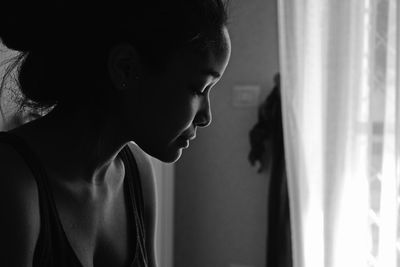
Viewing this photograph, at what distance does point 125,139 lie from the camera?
28.9 inches

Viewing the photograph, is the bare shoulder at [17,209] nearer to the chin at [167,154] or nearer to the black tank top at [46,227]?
the black tank top at [46,227]

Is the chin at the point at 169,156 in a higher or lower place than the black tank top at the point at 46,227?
higher

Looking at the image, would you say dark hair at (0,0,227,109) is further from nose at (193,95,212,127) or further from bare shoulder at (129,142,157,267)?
bare shoulder at (129,142,157,267)

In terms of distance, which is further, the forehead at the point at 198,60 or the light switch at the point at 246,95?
the light switch at the point at 246,95

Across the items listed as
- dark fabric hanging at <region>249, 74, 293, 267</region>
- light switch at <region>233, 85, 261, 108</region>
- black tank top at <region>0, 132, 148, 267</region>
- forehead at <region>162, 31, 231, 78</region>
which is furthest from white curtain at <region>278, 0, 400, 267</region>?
black tank top at <region>0, 132, 148, 267</region>

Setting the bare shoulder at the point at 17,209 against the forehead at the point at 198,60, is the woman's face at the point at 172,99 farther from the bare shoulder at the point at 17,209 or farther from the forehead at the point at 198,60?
the bare shoulder at the point at 17,209

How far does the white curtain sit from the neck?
1501 millimetres

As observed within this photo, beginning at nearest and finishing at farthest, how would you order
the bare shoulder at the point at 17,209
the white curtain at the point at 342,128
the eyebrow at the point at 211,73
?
the bare shoulder at the point at 17,209 → the eyebrow at the point at 211,73 → the white curtain at the point at 342,128

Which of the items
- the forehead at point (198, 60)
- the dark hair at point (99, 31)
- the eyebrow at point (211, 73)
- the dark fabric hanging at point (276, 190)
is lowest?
the dark fabric hanging at point (276, 190)

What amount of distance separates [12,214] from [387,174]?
1689 mm

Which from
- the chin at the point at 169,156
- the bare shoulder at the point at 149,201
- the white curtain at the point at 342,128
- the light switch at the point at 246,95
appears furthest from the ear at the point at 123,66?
the light switch at the point at 246,95

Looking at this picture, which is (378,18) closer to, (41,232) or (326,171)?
(326,171)

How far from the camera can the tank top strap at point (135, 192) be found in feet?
2.68

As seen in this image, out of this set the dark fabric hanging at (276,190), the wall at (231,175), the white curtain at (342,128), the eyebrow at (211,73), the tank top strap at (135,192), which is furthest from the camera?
the wall at (231,175)
